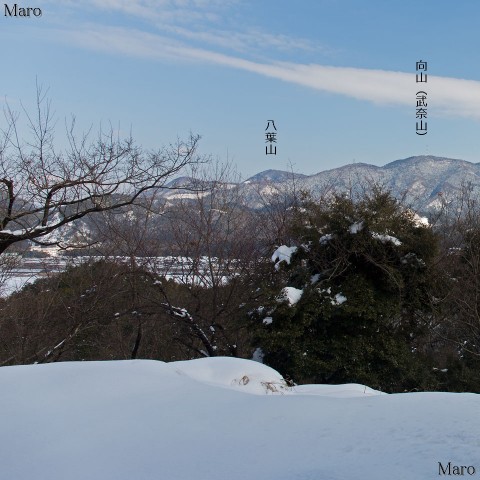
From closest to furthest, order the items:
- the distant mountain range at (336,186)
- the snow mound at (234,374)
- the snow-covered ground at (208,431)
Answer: the snow-covered ground at (208,431)
the snow mound at (234,374)
the distant mountain range at (336,186)

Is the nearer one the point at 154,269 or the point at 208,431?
the point at 208,431

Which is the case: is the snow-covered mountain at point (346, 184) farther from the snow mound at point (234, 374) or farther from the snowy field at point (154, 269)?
the snow mound at point (234, 374)

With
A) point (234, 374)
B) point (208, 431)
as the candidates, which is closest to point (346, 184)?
point (234, 374)

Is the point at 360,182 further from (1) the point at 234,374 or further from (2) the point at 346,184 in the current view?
(1) the point at 234,374

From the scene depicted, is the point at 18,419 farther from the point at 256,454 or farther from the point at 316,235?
the point at 316,235

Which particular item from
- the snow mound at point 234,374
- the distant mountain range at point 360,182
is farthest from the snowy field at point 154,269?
the snow mound at point 234,374

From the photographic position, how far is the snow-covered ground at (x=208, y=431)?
104 inches

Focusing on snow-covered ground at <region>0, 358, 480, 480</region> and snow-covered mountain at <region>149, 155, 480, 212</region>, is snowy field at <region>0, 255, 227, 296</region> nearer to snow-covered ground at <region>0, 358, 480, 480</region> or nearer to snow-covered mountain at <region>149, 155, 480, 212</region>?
snow-covered mountain at <region>149, 155, 480, 212</region>

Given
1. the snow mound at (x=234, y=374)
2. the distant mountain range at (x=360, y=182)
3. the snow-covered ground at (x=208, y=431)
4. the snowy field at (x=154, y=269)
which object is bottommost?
the snowy field at (x=154, y=269)

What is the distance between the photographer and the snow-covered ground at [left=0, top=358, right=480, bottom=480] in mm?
2654

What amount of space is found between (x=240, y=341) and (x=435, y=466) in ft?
35.9

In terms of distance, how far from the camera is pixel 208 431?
320 centimetres

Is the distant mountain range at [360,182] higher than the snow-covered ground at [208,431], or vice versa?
the distant mountain range at [360,182]

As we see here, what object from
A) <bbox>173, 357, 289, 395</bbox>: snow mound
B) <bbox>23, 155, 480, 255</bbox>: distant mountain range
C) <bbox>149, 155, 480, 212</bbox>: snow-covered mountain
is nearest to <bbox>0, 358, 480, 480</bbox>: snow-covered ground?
<bbox>173, 357, 289, 395</bbox>: snow mound
